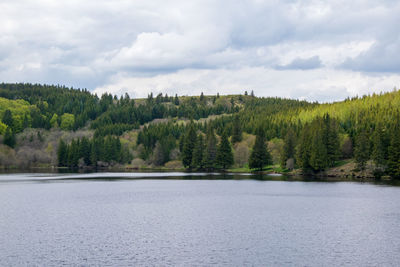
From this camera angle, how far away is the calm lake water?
3688 cm

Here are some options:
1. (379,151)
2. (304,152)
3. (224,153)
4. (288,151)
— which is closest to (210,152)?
(224,153)

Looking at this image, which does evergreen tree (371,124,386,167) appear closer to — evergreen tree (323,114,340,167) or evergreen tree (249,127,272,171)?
evergreen tree (323,114,340,167)

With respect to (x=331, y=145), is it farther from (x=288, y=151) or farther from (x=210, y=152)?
(x=210, y=152)

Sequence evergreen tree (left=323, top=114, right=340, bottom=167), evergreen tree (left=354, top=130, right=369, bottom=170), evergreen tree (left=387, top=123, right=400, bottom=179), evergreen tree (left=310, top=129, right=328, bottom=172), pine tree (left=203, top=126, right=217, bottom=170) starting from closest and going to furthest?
evergreen tree (left=387, top=123, right=400, bottom=179) < evergreen tree (left=354, top=130, right=369, bottom=170) < evergreen tree (left=310, top=129, right=328, bottom=172) < evergreen tree (left=323, top=114, right=340, bottom=167) < pine tree (left=203, top=126, right=217, bottom=170)

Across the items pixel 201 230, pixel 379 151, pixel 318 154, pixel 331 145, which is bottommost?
pixel 201 230

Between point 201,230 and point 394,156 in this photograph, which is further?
point 394,156

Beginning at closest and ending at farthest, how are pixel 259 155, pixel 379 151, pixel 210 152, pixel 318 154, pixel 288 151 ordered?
pixel 379 151, pixel 318 154, pixel 288 151, pixel 259 155, pixel 210 152

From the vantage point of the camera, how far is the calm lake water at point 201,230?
36875mm

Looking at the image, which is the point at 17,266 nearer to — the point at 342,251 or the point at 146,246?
the point at 146,246

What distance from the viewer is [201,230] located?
160 feet

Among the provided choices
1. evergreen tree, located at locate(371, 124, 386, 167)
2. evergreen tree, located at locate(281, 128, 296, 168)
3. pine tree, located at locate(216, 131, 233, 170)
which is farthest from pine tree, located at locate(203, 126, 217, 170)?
evergreen tree, located at locate(371, 124, 386, 167)

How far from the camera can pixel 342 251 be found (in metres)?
39.1

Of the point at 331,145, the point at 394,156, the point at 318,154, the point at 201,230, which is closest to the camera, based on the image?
the point at 201,230

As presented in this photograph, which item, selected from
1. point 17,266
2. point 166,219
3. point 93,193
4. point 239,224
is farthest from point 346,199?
point 17,266
